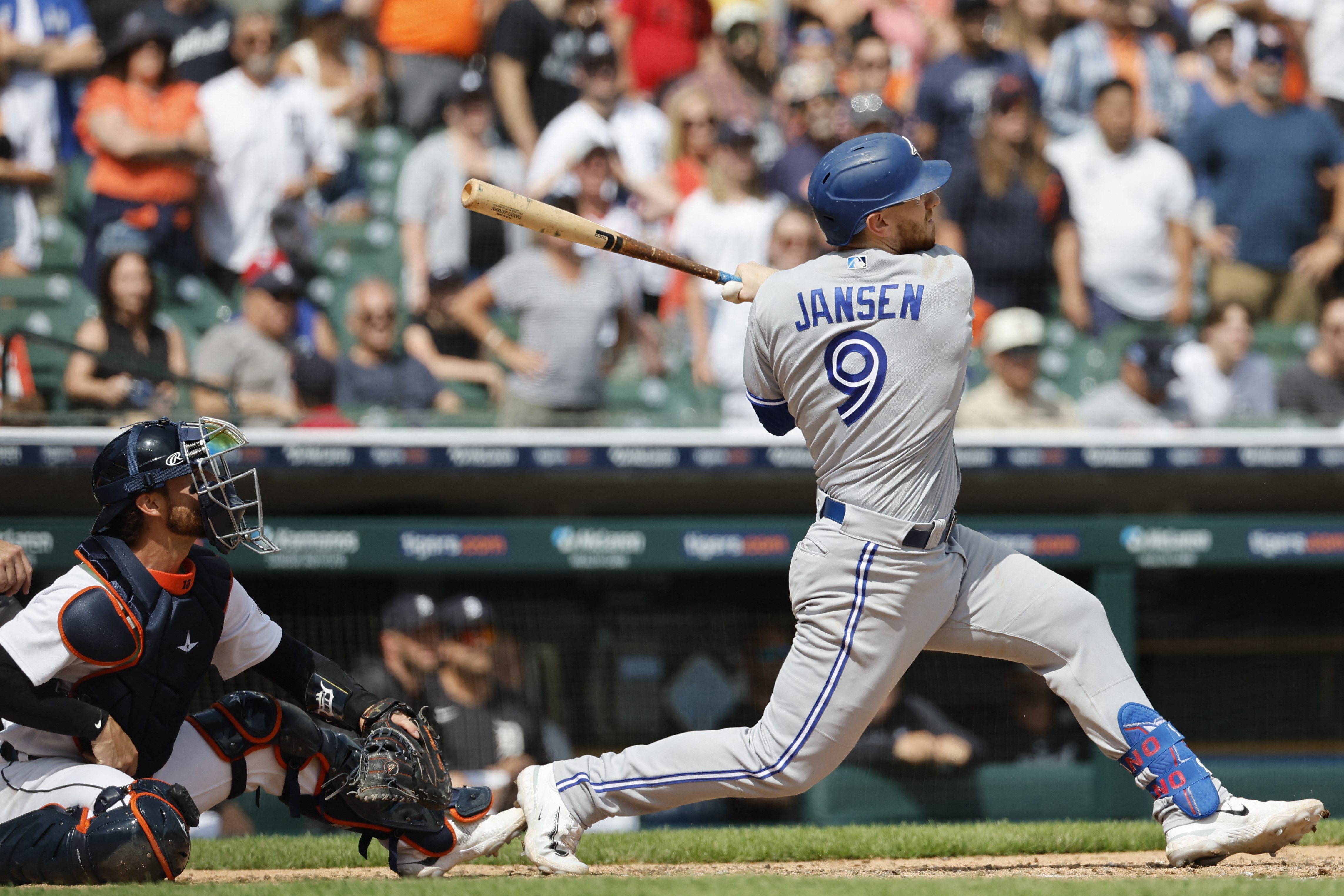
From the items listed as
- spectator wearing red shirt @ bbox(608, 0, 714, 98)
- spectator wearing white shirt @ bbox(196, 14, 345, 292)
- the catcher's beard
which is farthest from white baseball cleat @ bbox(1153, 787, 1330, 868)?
spectator wearing red shirt @ bbox(608, 0, 714, 98)

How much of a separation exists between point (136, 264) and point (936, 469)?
3.93 m

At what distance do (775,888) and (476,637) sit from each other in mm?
2900

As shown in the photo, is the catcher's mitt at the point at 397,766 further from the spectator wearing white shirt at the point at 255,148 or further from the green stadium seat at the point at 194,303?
the spectator wearing white shirt at the point at 255,148

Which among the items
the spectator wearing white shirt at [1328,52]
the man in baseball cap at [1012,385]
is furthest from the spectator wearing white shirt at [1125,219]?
the spectator wearing white shirt at [1328,52]

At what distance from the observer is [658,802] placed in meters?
3.07

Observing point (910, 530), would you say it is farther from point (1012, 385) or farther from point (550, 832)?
point (1012, 385)

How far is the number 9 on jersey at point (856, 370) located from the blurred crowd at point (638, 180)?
2.57 meters

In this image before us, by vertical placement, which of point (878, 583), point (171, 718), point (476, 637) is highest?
point (878, 583)

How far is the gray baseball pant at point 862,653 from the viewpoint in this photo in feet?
9.69

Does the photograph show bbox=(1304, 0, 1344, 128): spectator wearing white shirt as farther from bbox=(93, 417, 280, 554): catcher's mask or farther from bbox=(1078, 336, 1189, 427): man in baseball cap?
bbox=(93, 417, 280, 554): catcher's mask

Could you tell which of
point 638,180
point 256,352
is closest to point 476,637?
point 256,352

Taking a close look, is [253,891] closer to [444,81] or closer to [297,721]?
[297,721]

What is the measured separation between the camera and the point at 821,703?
9.72 feet

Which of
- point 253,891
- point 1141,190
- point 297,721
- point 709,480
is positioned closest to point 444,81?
point 709,480
